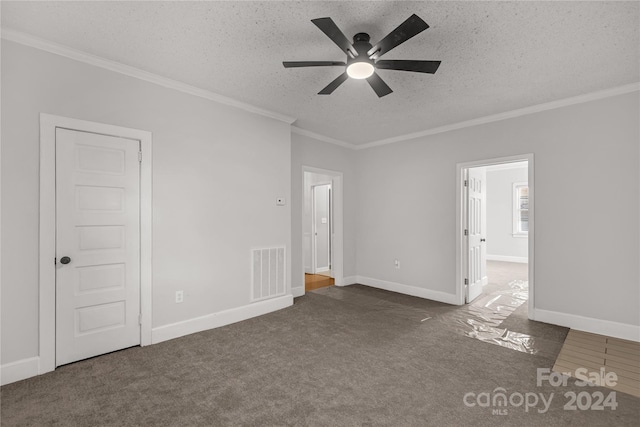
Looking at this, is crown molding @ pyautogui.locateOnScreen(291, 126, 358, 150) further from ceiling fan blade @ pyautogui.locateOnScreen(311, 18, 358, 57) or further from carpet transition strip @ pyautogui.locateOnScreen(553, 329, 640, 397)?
carpet transition strip @ pyautogui.locateOnScreen(553, 329, 640, 397)

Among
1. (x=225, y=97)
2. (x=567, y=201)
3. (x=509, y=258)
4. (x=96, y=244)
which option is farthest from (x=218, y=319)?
(x=509, y=258)

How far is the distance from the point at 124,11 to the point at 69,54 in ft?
3.09

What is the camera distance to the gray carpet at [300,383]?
6.35 ft

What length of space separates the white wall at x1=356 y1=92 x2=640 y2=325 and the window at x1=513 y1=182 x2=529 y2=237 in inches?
205

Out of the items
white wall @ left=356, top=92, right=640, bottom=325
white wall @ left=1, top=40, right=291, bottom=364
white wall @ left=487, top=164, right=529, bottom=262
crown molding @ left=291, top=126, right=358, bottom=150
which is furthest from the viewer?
white wall @ left=487, top=164, right=529, bottom=262

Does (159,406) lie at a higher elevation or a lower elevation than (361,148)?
lower

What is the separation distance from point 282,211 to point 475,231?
3.04 metres

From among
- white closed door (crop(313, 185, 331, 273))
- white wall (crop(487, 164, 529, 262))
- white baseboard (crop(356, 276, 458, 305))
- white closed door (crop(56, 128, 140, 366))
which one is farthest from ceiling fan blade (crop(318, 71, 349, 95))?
white wall (crop(487, 164, 529, 262))

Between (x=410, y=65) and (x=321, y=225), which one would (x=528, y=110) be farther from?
(x=321, y=225)

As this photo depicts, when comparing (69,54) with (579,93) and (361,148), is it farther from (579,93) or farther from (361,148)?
(579,93)

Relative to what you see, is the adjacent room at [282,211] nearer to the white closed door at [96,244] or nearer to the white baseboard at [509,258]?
the white closed door at [96,244]

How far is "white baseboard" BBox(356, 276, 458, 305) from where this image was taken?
178 inches

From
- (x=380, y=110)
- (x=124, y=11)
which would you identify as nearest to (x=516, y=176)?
(x=380, y=110)

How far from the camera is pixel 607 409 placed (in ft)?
A: 6.66
